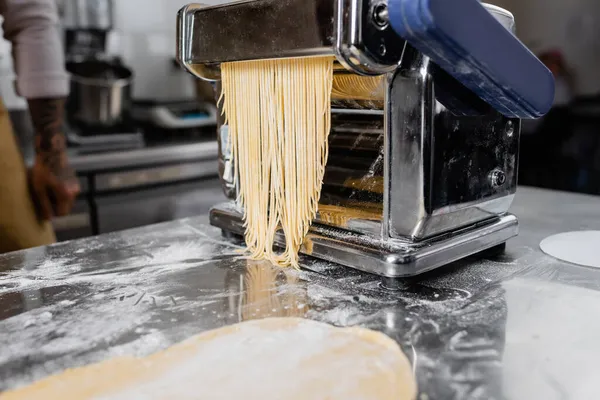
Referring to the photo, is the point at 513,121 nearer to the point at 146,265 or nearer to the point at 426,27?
the point at 426,27

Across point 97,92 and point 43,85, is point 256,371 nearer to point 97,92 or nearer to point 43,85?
point 43,85

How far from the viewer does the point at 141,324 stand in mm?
714

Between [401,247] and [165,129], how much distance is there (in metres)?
2.14

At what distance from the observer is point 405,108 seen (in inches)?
30.5

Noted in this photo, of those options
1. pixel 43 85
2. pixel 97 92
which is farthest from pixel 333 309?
pixel 97 92

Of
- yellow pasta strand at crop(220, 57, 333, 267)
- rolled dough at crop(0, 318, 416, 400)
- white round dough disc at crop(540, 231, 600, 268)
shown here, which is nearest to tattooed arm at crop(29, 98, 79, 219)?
yellow pasta strand at crop(220, 57, 333, 267)

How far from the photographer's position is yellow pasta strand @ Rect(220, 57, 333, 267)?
0.84 meters

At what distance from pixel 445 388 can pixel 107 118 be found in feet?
7.46

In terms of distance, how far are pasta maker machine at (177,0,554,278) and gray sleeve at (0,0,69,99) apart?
Result: 99 cm

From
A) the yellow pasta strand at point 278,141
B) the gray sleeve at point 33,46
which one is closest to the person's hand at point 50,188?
the gray sleeve at point 33,46

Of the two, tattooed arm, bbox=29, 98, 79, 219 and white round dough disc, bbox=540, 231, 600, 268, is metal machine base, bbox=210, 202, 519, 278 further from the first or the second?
tattooed arm, bbox=29, 98, 79, 219

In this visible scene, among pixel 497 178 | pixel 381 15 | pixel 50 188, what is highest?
pixel 381 15

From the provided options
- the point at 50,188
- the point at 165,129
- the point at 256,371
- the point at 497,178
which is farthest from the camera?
the point at 165,129

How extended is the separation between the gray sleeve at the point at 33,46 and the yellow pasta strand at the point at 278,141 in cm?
103
